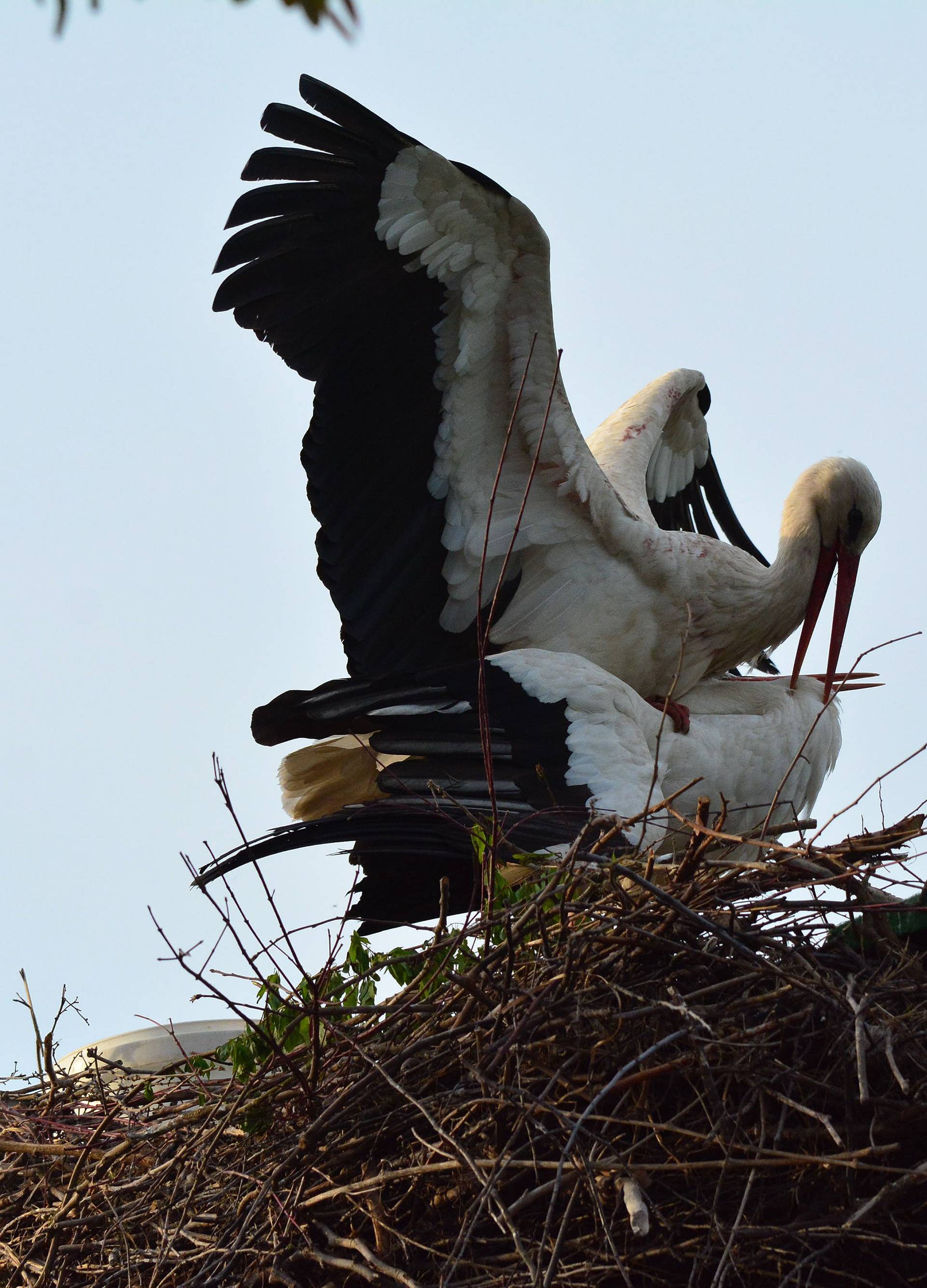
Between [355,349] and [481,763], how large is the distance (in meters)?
1.09

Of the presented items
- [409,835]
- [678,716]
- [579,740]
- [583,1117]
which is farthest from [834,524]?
[583,1117]

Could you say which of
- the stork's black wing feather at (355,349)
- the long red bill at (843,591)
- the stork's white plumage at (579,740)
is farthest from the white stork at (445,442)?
the stork's white plumage at (579,740)

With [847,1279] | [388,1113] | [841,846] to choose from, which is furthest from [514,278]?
[847,1279]

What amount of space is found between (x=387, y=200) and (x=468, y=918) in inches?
78.2

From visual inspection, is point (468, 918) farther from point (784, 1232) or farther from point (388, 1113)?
point (784, 1232)

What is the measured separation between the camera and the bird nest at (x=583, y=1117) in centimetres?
224

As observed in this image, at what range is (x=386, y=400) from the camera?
409 cm

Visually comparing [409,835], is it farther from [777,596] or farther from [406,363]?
[777,596]

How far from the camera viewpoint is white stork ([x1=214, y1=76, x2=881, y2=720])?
12.7 ft

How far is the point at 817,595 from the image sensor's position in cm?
470

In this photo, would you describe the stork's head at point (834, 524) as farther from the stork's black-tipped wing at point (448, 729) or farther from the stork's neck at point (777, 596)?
the stork's black-tipped wing at point (448, 729)

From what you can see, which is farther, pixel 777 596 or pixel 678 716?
pixel 777 596

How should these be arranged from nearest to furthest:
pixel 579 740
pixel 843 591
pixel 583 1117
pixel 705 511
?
pixel 583 1117 → pixel 579 740 → pixel 843 591 → pixel 705 511

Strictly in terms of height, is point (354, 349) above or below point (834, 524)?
above
